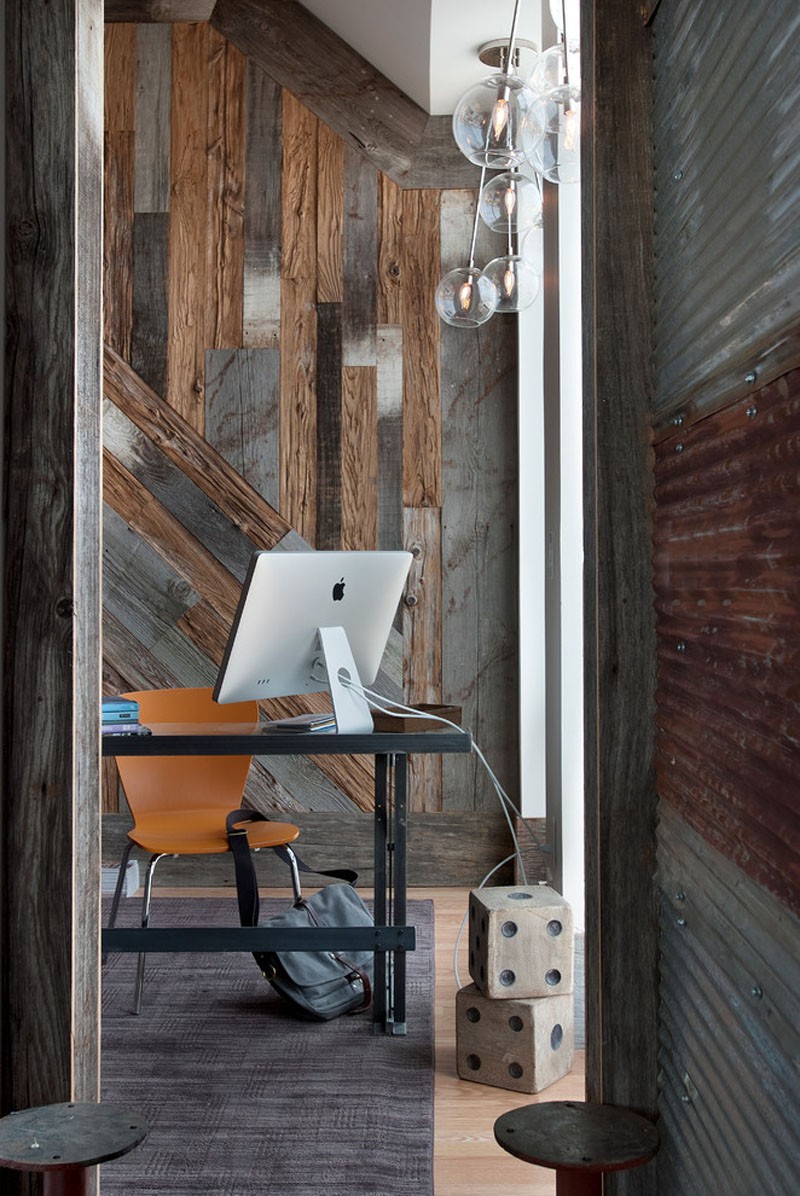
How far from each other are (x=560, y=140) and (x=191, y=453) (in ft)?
8.34

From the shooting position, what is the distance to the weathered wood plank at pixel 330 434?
492cm

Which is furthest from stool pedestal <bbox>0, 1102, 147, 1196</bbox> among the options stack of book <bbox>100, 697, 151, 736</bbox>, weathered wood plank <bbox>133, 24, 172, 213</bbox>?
weathered wood plank <bbox>133, 24, 172, 213</bbox>

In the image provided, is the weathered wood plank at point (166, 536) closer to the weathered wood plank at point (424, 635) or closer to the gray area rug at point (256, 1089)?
the weathered wood plank at point (424, 635)

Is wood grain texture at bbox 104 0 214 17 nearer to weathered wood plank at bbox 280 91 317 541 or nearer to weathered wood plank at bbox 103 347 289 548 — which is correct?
weathered wood plank at bbox 280 91 317 541

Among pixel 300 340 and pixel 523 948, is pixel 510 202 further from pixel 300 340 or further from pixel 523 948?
pixel 523 948

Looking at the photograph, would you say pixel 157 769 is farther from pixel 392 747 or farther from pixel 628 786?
pixel 628 786

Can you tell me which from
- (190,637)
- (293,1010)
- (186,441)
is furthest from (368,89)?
(293,1010)

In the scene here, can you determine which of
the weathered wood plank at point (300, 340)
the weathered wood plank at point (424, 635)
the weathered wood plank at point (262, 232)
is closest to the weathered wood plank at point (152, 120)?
the weathered wood plank at point (262, 232)

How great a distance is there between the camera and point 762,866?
1.13 m

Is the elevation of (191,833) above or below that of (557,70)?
below

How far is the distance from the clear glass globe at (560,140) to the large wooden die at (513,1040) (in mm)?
1927

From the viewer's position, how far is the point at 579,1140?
1.56 meters

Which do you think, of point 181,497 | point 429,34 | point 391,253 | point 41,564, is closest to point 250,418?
point 181,497

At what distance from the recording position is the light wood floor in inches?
94.1
